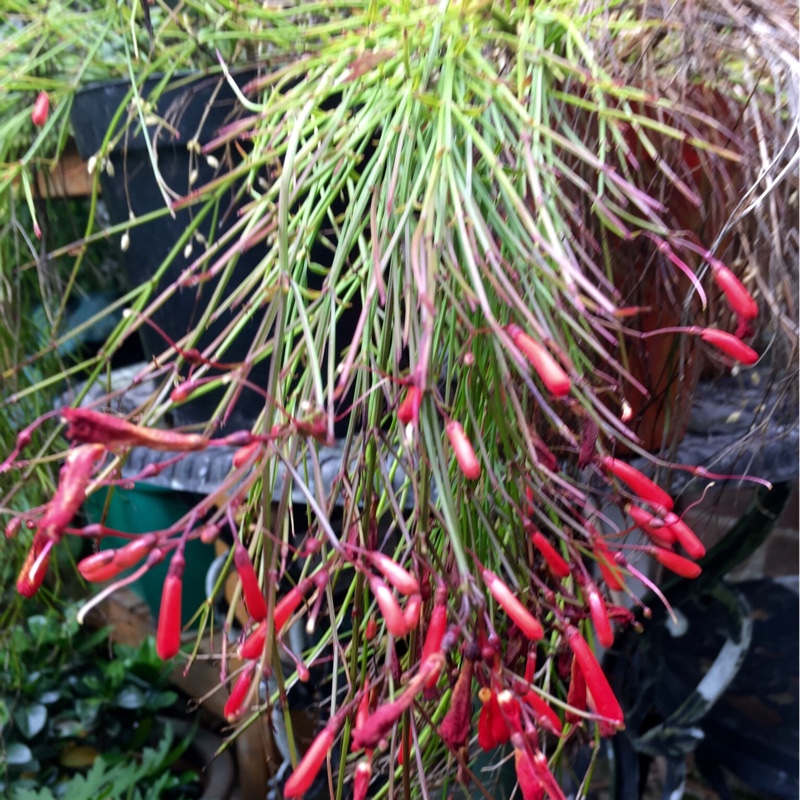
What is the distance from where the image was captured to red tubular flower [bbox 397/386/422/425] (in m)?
0.25

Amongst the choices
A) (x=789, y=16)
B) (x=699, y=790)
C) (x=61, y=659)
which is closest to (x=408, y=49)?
(x=789, y=16)

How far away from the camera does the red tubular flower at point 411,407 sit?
0.25 metres

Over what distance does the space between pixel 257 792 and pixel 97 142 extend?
2.36ft

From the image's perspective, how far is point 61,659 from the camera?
941 millimetres

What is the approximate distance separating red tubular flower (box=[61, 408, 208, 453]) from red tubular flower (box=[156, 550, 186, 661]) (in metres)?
0.05

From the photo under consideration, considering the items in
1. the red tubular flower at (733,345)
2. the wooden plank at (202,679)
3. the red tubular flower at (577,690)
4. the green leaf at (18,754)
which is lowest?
the wooden plank at (202,679)

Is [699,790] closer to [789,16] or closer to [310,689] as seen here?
[310,689]

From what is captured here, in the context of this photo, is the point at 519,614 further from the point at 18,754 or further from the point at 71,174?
the point at 18,754

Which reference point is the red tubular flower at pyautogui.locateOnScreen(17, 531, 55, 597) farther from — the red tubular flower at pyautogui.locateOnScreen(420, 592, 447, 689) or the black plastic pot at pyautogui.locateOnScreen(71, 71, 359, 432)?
the black plastic pot at pyautogui.locateOnScreen(71, 71, 359, 432)

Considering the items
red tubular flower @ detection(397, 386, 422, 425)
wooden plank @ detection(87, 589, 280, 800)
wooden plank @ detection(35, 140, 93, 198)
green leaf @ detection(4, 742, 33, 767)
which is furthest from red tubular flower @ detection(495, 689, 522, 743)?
green leaf @ detection(4, 742, 33, 767)

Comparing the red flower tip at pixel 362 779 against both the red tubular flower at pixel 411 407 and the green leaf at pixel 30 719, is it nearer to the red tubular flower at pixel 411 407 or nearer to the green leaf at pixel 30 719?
the red tubular flower at pixel 411 407

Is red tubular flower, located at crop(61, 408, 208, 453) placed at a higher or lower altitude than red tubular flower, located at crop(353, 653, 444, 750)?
higher

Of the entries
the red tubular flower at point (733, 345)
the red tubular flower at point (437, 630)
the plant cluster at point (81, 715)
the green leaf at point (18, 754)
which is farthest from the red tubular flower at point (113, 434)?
the green leaf at point (18, 754)

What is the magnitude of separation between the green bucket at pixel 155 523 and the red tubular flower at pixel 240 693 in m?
0.60
